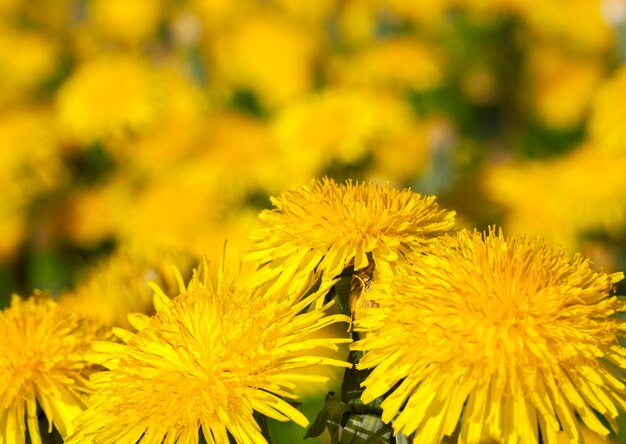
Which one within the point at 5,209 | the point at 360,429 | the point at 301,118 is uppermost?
the point at 301,118

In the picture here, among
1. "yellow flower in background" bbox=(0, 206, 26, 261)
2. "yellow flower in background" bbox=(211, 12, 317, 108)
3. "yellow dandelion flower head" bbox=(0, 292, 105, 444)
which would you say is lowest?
"yellow dandelion flower head" bbox=(0, 292, 105, 444)

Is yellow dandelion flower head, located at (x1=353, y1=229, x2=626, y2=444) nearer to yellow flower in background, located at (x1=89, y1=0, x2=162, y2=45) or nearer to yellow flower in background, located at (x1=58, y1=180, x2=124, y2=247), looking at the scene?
yellow flower in background, located at (x1=58, y1=180, x2=124, y2=247)

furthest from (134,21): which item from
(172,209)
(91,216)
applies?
(172,209)

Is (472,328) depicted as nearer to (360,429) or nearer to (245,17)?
(360,429)

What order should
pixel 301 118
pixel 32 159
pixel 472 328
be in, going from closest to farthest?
pixel 472 328 → pixel 301 118 → pixel 32 159

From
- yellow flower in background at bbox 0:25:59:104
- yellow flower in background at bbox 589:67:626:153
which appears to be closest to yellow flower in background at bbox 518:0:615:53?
yellow flower in background at bbox 589:67:626:153

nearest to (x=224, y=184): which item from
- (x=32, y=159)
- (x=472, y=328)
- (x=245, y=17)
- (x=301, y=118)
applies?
(x=301, y=118)

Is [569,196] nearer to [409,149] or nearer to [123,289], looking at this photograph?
[409,149]
